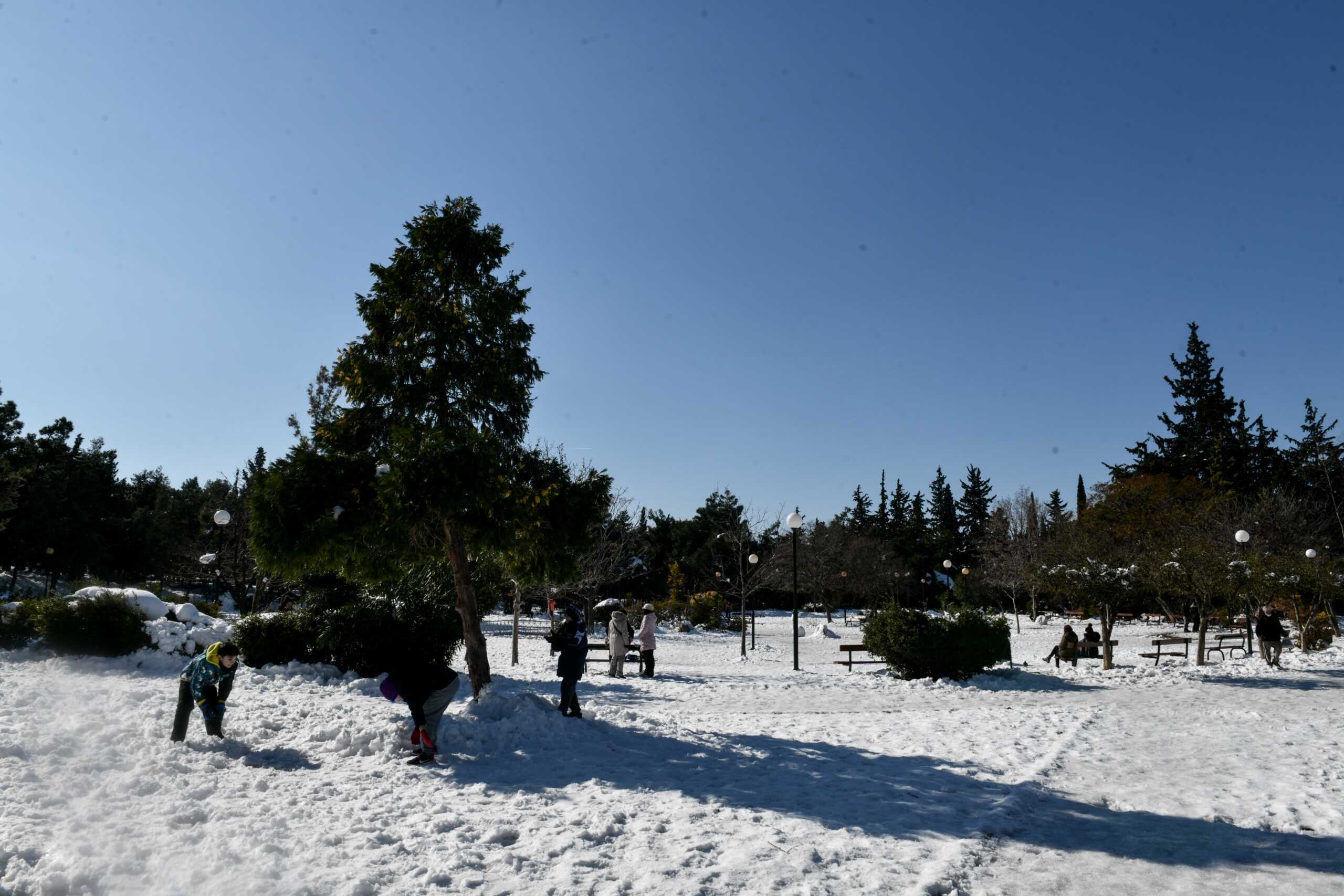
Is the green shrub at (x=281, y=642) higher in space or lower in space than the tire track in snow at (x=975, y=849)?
higher

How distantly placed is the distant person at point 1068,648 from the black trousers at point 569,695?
1387cm

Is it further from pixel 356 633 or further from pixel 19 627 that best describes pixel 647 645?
pixel 19 627

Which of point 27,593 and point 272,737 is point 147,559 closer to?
point 27,593

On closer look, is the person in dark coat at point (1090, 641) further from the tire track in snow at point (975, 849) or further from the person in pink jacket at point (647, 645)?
the tire track in snow at point (975, 849)

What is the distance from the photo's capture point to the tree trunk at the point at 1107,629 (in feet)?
59.1

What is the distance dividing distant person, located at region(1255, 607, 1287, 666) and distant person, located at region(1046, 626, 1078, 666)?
3848 mm

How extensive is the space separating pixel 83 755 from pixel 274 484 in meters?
3.40

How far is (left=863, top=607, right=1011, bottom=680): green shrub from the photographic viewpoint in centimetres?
1585

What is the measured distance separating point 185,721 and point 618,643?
1093cm

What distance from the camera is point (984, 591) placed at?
182 feet

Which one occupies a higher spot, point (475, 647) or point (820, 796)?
point (475, 647)

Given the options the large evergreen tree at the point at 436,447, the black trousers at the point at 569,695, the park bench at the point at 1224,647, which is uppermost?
the large evergreen tree at the point at 436,447

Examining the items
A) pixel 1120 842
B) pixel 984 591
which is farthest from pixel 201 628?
pixel 984 591

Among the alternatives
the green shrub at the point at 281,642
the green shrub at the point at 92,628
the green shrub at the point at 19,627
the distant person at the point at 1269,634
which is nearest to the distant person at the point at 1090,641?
the distant person at the point at 1269,634
